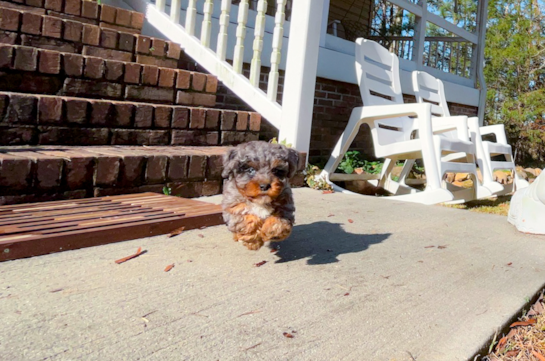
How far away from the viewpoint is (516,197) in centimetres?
394

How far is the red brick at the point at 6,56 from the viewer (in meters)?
3.61

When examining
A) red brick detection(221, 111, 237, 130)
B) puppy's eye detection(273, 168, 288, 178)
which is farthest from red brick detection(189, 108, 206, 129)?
puppy's eye detection(273, 168, 288, 178)

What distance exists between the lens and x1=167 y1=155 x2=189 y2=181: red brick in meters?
3.69

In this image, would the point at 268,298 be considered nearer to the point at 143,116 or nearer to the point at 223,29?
the point at 143,116

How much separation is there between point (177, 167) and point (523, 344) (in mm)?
2566

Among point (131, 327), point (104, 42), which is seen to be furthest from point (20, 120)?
point (131, 327)

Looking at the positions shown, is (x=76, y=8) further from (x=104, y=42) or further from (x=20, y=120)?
(x=20, y=120)

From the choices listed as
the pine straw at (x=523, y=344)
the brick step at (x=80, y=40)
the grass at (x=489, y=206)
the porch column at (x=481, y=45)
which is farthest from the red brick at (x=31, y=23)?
the porch column at (x=481, y=45)

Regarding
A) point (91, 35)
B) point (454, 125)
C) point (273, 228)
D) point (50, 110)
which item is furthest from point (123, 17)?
point (454, 125)

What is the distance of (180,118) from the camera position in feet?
14.1

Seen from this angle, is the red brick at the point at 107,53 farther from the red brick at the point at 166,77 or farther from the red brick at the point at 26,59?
the red brick at the point at 26,59

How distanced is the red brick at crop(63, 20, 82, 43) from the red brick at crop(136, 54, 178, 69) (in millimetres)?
564

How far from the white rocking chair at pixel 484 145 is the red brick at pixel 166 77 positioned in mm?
3280

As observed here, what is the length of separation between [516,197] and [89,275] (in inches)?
129
